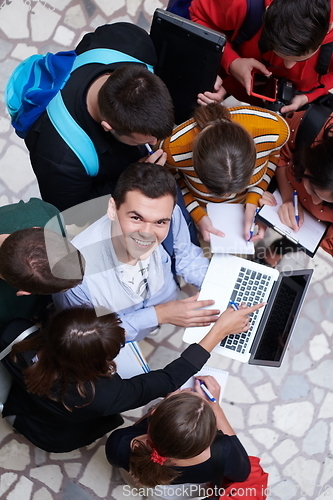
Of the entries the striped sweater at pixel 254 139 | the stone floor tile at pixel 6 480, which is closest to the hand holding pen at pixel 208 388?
the striped sweater at pixel 254 139

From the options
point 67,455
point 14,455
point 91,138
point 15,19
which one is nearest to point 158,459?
point 67,455

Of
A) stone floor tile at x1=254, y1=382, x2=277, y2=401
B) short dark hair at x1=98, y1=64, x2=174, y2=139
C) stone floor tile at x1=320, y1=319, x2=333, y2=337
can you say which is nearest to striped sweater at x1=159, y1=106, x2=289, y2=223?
short dark hair at x1=98, y1=64, x2=174, y2=139

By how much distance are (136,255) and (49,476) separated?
6.02 feet

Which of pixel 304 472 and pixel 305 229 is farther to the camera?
pixel 304 472

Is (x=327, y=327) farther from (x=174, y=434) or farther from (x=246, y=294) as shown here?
(x=174, y=434)

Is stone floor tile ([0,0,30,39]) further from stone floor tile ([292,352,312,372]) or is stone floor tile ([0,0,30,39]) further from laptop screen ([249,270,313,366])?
stone floor tile ([292,352,312,372])

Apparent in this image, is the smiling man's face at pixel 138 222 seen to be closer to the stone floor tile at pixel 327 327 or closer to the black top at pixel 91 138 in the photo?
the black top at pixel 91 138

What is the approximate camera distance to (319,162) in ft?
7.80

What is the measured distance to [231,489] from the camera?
8.13ft

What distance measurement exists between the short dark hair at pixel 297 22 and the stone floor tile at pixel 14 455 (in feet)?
10.0

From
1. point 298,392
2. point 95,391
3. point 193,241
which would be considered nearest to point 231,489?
point 95,391

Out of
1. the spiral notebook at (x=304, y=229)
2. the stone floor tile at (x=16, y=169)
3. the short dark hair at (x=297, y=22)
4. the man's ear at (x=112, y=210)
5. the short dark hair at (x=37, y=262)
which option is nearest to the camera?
the short dark hair at (x=37, y=262)

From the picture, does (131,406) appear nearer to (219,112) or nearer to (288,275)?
(288,275)

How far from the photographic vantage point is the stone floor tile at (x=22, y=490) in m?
3.11
